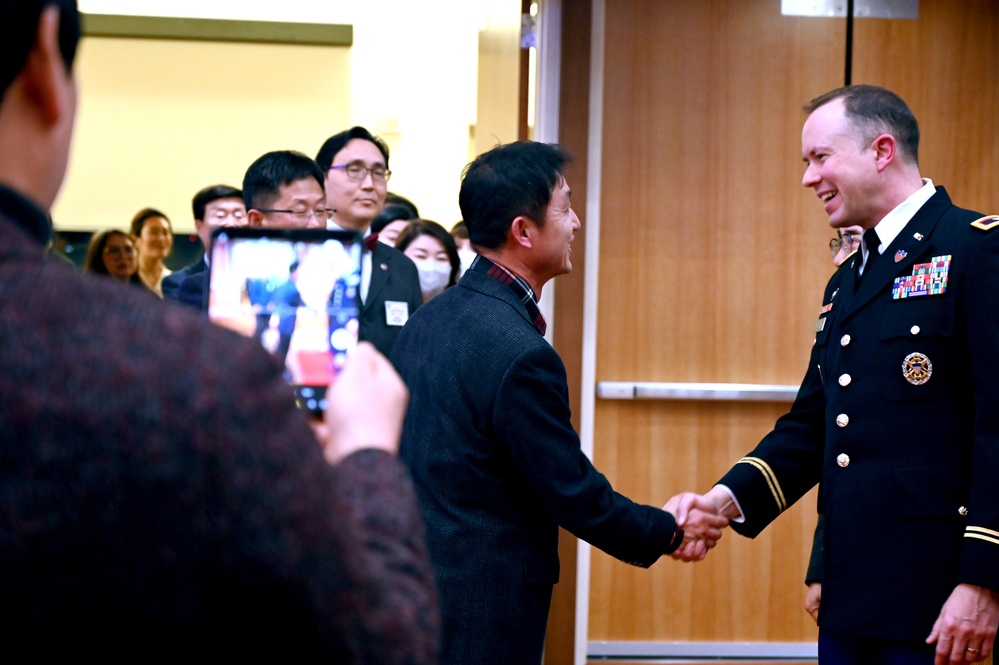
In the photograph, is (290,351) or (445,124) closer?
(290,351)

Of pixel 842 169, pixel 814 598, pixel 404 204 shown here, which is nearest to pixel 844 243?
pixel 842 169

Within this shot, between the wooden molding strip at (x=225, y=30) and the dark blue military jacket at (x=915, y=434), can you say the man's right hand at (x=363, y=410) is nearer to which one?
the dark blue military jacket at (x=915, y=434)

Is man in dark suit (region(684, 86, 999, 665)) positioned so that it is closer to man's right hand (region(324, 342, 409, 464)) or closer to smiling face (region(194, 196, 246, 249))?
man's right hand (region(324, 342, 409, 464))

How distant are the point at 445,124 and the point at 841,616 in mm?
8136

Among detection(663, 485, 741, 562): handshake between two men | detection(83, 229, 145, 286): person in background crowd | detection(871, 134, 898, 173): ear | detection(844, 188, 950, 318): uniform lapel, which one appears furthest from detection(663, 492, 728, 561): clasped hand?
detection(83, 229, 145, 286): person in background crowd

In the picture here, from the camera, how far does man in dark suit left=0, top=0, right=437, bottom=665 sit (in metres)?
0.63

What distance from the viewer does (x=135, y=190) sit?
31.7 feet

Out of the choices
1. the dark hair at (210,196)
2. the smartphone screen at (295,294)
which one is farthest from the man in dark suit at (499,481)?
the dark hair at (210,196)

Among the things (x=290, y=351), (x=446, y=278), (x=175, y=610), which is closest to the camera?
(x=175, y=610)

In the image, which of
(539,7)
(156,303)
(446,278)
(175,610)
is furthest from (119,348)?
(446,278)

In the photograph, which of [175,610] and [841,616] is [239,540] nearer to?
[175,610]

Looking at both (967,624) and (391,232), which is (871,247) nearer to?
(967,624)

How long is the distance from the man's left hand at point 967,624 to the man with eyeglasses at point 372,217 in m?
1.89

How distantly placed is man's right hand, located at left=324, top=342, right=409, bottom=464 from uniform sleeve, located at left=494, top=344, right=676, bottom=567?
1158 mm
